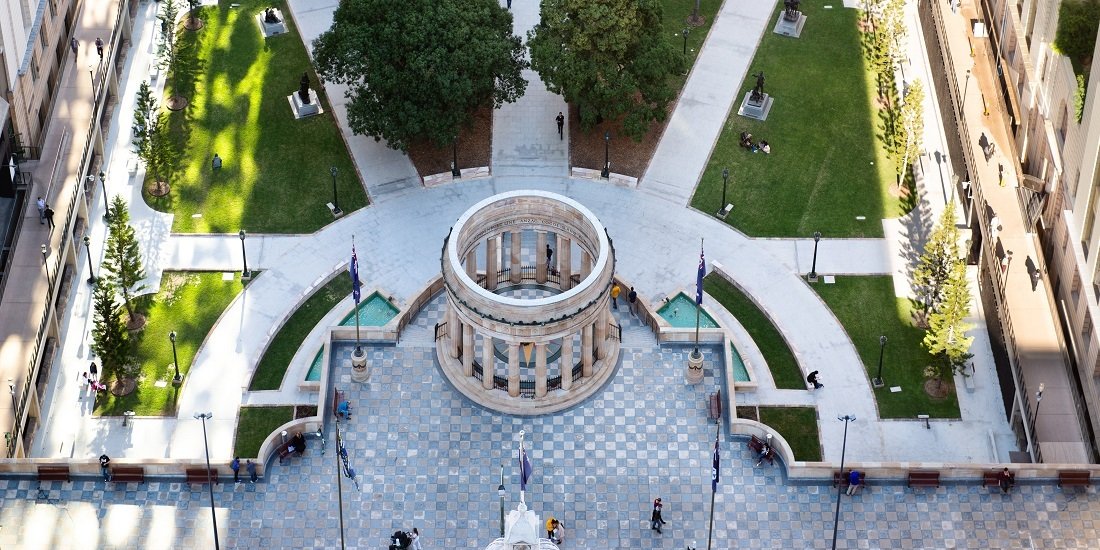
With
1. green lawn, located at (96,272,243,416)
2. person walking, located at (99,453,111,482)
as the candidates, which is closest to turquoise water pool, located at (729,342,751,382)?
green lawn, located at (96,272,243,416)

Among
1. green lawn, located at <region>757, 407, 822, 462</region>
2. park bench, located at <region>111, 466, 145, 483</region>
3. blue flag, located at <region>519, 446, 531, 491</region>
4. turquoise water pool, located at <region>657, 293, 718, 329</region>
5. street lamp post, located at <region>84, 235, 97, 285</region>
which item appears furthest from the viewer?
street lamp post, located at <region>84, 235, 97, 285</region>

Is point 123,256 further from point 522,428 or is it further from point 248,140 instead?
point 522,428

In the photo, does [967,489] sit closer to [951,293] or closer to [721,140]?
[951,293]

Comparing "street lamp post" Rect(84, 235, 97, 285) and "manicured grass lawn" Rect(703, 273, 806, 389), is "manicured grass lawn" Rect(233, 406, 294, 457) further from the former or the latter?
"manicured grass lawn" Rect(703, 273, 806, 389)

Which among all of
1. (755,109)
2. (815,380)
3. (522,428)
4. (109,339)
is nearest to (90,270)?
(109,339)

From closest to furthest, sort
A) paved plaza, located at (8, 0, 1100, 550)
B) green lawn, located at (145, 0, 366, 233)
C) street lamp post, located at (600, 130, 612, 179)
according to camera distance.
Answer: paved plaza, located at (8, 0, 1100, 550) → green lawn, located at (145, 0, 366, 233) → street lamp post, located at (600, 130, 612, 179)
